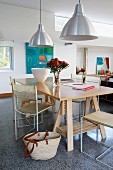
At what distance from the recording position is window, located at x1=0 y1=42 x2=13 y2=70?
18.9 ft

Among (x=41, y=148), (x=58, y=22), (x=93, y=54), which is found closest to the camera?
(x=41, y=148)

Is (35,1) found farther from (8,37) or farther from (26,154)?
(26,154)

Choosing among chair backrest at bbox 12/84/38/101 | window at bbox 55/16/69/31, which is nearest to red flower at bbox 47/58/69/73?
chair backrest at bbox 12/84/38/101

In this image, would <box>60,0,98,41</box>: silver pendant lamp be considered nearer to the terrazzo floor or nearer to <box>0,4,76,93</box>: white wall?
the terrazzo floor

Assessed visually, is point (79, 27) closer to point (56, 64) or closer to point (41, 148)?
point (56, 64)

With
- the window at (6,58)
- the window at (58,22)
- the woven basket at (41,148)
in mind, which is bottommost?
the woven basket at (41,148)

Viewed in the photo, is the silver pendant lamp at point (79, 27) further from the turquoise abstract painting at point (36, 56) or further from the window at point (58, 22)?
the window at point (58, 22)

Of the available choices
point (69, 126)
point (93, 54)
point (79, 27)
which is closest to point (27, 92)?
point (69, 126)

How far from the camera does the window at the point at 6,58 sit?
5757 millimetres

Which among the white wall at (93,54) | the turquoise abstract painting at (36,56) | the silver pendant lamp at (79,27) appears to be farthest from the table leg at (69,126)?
the white wall at (93,54)

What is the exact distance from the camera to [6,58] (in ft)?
19.1

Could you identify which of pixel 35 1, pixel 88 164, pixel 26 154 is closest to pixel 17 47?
pixel 35 1

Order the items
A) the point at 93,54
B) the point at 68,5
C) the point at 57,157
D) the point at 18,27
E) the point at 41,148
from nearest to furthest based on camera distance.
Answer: the point at 41,148 < the point at 57,157 < the point at 68,5 < the point at 18,27 < the point at 93,54

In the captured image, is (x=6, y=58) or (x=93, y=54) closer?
(x=6, y=58)
